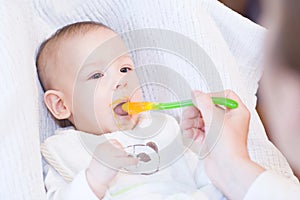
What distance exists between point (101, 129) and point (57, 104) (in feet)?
0.31

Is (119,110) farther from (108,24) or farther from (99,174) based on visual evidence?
(108,24)

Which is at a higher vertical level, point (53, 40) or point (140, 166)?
point (53, 40)

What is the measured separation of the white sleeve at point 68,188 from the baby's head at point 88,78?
105mm

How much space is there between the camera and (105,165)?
66cm

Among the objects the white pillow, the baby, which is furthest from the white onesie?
the white pillow

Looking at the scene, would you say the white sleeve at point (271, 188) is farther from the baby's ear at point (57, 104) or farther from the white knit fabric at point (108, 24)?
the baby's ear at point (57, 104)

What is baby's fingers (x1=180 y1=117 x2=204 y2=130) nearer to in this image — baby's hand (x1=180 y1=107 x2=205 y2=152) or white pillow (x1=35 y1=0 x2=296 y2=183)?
baby's hand (x1=180 y1=107 x2=205 y2=152)

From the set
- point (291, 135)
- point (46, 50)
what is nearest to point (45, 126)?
point (46, 50)

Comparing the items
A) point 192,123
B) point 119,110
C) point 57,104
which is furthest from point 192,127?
point 57,104

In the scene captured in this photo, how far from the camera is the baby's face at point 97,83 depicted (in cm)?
78

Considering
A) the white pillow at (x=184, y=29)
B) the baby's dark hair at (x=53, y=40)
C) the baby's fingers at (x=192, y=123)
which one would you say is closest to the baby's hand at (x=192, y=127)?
the baby's fingers at (x=192, y=123)

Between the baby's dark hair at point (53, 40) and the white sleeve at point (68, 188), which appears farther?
the baby's dark hair at point (53, 40)

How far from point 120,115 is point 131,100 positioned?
0.03 meters

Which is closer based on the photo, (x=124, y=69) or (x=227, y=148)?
(x=227, y=148)
